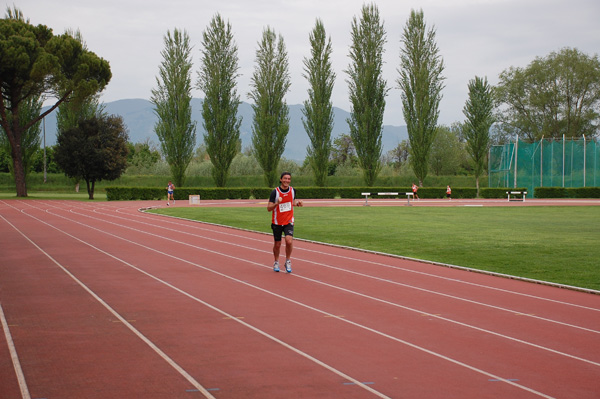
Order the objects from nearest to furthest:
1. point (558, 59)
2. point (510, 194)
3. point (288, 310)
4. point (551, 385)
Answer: point (551, 385) → point (288, 310) → point (510, 194) → point (558, 59)

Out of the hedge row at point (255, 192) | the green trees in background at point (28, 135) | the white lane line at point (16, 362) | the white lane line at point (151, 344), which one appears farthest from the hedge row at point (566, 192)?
the white lane line at point (16, 362)

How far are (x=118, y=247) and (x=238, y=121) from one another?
1699 inches

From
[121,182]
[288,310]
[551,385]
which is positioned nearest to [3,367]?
[288,310]

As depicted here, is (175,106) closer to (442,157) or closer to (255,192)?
(255,192)

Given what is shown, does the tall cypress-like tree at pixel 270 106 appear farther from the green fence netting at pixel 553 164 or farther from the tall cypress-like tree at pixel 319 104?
the green fence netting at pixel 553 164

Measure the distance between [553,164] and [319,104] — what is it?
22575 millimetres

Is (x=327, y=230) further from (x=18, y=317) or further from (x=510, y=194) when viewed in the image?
(x=510, y=194)

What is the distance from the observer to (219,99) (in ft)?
187

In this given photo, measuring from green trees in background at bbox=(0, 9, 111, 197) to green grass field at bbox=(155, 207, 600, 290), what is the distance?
2795 centimetres

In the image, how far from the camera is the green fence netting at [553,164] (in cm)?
5969

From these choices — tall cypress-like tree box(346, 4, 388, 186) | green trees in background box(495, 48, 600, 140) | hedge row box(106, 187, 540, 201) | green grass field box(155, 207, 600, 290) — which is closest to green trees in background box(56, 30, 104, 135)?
hedge row box(106, 187, 540, 201)

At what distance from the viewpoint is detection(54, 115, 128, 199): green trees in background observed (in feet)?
175

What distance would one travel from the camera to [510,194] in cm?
5469

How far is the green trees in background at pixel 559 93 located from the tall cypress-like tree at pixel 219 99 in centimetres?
4403
